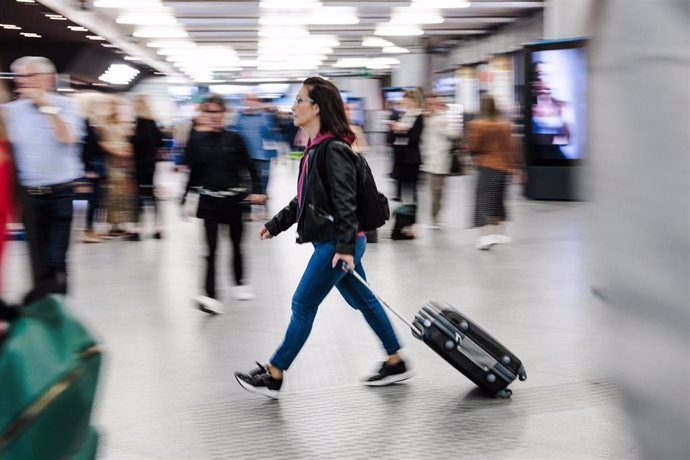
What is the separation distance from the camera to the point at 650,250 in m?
1.21

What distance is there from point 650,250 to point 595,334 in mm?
4998

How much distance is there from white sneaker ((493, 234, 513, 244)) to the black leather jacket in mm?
5986

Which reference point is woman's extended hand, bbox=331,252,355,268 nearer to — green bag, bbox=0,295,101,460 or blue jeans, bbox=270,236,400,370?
blue jeans, bbox=270,236,400,370

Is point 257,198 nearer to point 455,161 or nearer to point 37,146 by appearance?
point 37,146

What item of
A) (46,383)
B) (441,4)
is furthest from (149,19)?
(46,383)

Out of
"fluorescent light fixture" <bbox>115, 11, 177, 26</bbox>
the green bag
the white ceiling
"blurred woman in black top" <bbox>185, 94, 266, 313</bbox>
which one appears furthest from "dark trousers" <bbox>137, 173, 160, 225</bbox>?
"fluorescent light fixture" <bbox>115, 11, 177, 26</bbox>

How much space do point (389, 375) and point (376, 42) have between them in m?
31.3

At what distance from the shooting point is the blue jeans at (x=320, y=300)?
459 centimetres

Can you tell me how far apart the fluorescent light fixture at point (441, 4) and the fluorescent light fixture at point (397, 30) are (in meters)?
4.41

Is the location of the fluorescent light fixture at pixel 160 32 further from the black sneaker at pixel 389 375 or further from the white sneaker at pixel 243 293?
the black sneaker at pixel 389 375

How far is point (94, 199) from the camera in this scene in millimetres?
11703

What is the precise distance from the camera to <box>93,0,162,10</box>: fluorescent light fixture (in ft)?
72.3

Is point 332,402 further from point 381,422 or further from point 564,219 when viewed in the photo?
point 564,219

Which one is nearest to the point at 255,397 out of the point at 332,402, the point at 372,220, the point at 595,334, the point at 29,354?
the point at 332,402
